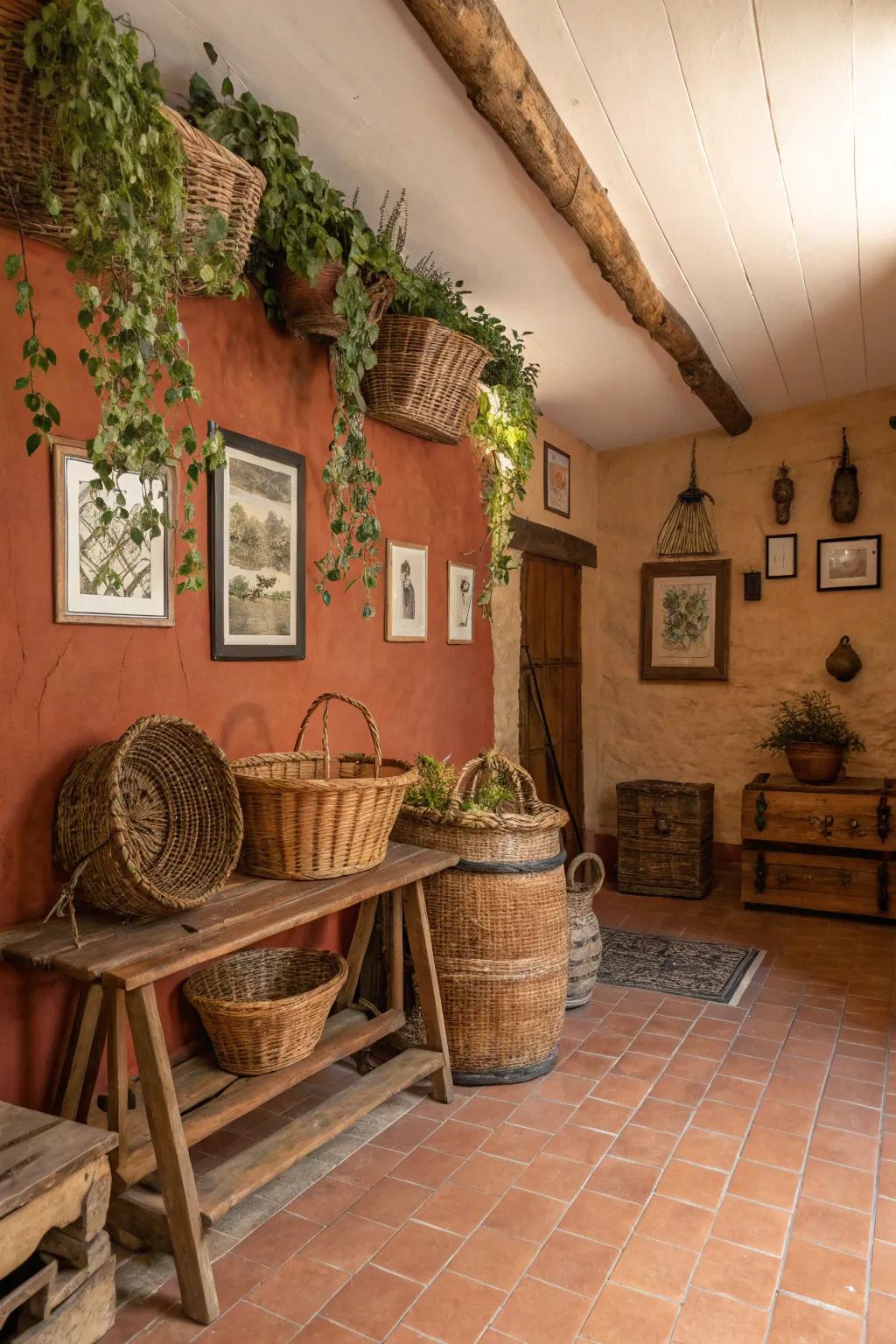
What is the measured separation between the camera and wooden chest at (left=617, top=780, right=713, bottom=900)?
485 cm

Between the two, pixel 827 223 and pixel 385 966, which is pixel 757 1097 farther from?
pixel 827 223

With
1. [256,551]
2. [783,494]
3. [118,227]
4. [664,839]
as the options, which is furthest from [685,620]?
[118,227]

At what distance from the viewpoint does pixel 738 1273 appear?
190 cm

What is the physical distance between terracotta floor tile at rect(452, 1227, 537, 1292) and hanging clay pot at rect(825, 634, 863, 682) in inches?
145

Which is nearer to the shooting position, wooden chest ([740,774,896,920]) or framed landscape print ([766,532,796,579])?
wooden chest ([740,774,896,920])

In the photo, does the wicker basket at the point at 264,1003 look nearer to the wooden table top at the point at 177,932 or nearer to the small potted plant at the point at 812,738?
the wooden table top at the point at 177,932

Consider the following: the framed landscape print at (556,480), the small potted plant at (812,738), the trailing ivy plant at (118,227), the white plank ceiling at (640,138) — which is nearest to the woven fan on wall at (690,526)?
the framed landscape print at (556,480)

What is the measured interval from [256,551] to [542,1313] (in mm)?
1940

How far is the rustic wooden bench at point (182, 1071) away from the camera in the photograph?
1.74 metres

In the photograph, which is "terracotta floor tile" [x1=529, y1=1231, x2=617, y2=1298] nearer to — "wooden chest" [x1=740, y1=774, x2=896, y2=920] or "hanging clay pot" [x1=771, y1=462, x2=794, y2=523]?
"wooden chest" [x1=740, y1=774, x2=896, y2=920]

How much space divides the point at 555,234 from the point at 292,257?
97cm

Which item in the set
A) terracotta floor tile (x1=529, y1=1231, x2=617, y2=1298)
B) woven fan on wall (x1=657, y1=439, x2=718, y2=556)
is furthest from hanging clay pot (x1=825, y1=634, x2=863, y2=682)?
terracotta floor tile (x1=529, y1=1231, x2=617, y2=1298)

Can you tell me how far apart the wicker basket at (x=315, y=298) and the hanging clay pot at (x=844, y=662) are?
3.34m

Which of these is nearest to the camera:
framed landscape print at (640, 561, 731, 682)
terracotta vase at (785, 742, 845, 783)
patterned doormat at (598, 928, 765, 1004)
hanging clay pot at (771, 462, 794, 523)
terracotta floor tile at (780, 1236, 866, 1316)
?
terracotta floor tile at (780, 1236, 866, 1316)
